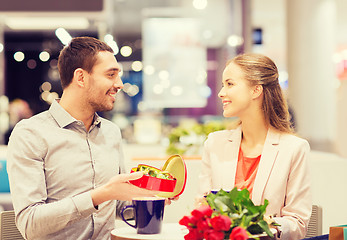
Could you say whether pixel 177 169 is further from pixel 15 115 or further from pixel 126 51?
pixel 15 115


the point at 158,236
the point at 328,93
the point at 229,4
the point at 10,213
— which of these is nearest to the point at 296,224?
the point at 158,236

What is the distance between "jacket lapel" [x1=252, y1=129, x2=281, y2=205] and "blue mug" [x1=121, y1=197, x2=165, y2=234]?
556mm

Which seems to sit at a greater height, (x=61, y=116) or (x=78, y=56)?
(x=78, y=56)

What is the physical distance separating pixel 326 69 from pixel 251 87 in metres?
6.68

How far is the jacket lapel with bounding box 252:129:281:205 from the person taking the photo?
2.29m

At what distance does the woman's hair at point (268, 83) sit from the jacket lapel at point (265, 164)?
80 millimetres

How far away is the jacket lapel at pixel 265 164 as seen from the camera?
2289mm

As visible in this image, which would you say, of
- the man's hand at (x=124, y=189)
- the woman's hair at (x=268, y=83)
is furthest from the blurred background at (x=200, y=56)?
the man's hand at (x=124, y=189)

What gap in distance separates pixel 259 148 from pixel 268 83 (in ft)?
1.02

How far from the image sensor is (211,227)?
1575 mm

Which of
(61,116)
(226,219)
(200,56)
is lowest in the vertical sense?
(226,219)

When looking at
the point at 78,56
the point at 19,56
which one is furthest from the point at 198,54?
the point at 78,56

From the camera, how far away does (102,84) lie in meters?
2.32

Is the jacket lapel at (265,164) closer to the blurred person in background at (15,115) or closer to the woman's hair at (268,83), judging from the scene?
the woman's hair at (268,83)
